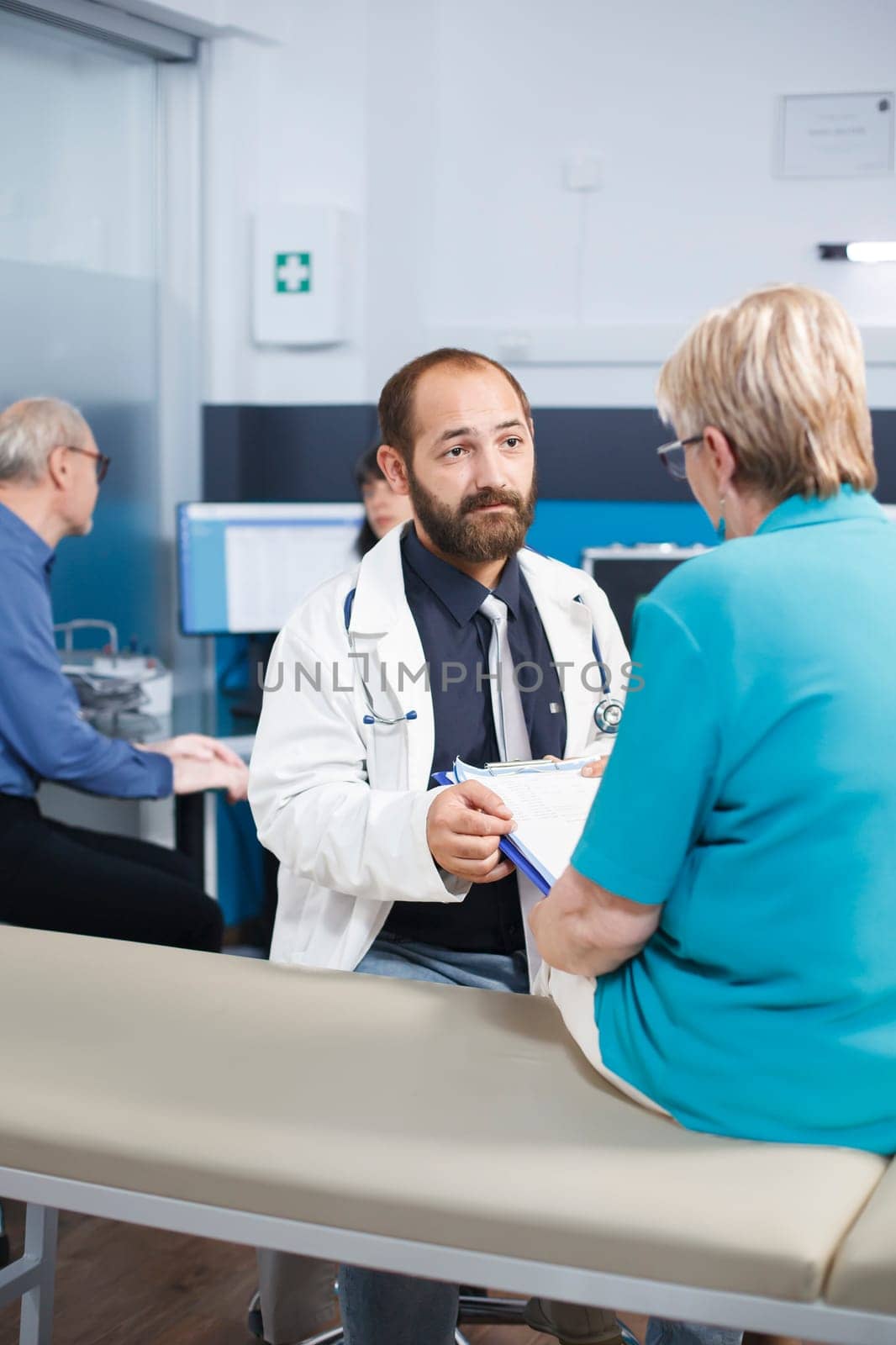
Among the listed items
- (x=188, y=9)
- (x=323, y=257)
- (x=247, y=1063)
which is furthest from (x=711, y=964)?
(x=188, y=9)

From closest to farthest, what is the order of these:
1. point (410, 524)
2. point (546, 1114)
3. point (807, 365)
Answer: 1. point (807, 365)
2. point (546, 1114)
3. point (410, 524)

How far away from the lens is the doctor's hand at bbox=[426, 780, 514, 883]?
4.87ft

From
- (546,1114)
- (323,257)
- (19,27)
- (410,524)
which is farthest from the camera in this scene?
(323,257)

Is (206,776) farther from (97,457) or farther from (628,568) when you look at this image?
(628,568)

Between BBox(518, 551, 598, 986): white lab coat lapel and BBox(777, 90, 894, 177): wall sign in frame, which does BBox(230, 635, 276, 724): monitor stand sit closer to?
→ BBox(518, 551, 598, 986): white lab coat lapel

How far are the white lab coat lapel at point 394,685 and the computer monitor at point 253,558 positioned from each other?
6.16ft

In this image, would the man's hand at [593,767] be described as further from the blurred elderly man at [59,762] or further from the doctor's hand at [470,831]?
the blurred elderly man at [59,762]

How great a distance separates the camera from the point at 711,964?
3.86ft

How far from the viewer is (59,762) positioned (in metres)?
2.68

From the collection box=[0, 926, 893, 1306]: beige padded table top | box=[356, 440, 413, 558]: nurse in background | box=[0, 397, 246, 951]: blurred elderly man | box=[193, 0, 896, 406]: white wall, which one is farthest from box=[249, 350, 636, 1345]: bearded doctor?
box=[193, 0, 896, 406]: white wall

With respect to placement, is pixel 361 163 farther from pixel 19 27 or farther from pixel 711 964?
pixel 711 964

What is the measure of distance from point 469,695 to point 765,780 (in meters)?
0.74

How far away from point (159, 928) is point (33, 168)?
2.09 meters

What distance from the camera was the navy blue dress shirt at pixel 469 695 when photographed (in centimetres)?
175
